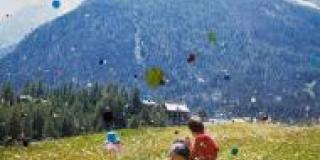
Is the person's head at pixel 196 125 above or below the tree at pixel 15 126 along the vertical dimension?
above

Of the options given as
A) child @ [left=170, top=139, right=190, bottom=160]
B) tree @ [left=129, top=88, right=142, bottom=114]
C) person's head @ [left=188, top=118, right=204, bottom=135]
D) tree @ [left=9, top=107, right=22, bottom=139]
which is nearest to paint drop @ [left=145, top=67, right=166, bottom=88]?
person's head @ [left=188, top=118, right=204, bottom=135]

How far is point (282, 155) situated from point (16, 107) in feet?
365

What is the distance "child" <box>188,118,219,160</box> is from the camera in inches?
755

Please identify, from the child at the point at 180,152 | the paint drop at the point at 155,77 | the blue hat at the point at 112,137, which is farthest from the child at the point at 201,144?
the blue hat at the point at 112,137

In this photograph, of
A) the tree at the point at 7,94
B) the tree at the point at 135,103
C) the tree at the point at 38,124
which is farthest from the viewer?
the tree at the point at 7,94

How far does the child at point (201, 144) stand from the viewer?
63.0ft

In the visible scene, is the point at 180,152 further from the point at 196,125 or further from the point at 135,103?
the point at 135,103

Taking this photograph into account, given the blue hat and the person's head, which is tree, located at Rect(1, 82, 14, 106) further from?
the person's head

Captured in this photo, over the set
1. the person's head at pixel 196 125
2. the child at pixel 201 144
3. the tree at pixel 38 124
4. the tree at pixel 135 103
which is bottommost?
the tree at pixel 38 124

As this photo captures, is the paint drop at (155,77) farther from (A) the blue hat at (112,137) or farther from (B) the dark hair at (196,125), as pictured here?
(A) the blue hat at (112,137)

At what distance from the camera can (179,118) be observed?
7072 inches

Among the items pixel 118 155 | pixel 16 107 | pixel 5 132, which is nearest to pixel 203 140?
pixel 118 155

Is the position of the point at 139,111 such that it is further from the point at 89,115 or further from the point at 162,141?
the point at 162,141

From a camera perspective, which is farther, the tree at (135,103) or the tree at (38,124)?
the tree at (135,103)
